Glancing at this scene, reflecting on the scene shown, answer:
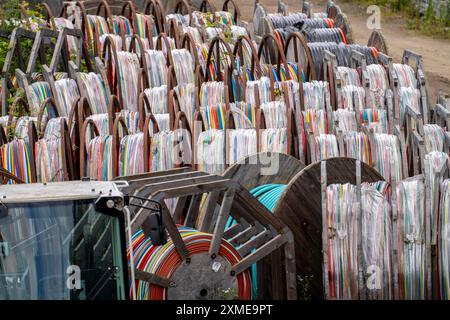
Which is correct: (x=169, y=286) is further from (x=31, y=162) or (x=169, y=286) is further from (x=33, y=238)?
(x=31, y=162)

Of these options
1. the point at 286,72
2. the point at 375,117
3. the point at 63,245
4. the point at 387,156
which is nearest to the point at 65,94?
the point at 286,72

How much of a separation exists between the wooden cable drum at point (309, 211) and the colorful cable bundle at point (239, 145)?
125 centimetres

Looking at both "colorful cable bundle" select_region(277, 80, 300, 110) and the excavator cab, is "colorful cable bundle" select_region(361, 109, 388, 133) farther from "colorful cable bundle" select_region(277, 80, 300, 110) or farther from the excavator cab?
the excavator cab

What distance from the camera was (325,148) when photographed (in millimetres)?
12547

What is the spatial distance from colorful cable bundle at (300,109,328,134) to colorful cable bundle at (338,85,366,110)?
894 mm

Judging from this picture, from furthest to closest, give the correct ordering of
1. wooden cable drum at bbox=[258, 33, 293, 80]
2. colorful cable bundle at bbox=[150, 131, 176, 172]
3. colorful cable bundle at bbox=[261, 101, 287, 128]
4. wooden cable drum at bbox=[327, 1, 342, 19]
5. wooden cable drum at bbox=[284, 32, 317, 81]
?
wooden cable drum at bbox=[327, 1, 342, 19] → wooden cable drum at bbox=[258, 33, 293, 80] → wooden cable drum at bbox=[284, 32, 317, 81] → colorful cable bundle at bbox=[261, 101, 287, 128] → colorful cable bundle at bbox=[150, 131, 176, 172]

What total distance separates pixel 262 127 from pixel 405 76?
271 cm

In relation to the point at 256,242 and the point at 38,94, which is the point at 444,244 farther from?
the point at 38,94

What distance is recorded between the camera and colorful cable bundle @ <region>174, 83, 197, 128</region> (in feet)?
46.5

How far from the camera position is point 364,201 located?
10984mm

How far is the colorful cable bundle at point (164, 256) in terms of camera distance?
9.91 metres

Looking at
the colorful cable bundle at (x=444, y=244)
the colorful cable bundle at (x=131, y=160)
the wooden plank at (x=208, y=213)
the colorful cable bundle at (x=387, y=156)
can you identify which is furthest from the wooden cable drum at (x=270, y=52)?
the wooden plank at (x=208, y=213)

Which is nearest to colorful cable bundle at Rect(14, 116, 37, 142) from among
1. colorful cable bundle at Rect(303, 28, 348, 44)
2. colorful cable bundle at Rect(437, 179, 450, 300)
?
colorful cable bundle at Rect(437, 179, 450, 300)

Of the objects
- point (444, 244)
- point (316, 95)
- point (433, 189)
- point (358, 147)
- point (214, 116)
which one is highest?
point (316, 95)
